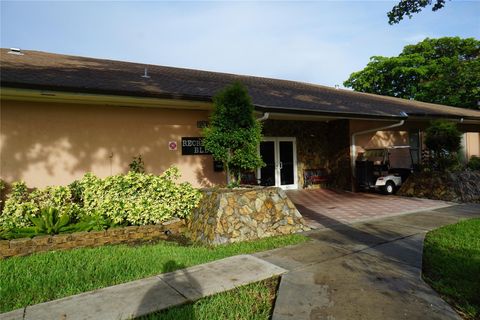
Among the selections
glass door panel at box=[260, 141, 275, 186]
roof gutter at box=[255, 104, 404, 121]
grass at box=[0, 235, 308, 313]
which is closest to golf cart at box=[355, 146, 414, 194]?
roof gutter at box=[255, 104, 404, 121]

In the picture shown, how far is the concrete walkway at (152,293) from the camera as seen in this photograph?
3.35 metres

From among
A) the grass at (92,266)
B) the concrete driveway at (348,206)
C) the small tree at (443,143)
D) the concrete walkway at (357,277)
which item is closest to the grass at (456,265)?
the concrete walkway at (357,277)

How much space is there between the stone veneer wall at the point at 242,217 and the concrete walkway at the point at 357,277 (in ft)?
2.31

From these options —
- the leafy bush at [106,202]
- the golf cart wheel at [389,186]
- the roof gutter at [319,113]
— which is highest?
the roof gutter at [319,113]

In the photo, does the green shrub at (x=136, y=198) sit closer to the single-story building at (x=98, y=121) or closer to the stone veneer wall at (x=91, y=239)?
the stone veneer wall at (x=91, y=239)

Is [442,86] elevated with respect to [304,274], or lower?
elevated

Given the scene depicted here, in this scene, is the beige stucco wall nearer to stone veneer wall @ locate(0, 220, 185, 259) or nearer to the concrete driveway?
stone veneer wall @ locate(0, 220, 185, 259)

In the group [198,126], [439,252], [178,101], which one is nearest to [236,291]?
[439,252]

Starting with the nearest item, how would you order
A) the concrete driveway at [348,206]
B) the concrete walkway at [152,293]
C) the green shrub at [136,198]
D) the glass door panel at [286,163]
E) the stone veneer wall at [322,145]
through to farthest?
1. the concrete walkway at [152,293]
2. the green shrub at [136,198]
3. the concrete driveway at [348,206]
4. the glass door panel at [286,163]
5. the stone veneer wall at [322,145]

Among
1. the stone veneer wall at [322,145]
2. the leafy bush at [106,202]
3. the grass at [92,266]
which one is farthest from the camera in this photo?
the stone veneer wall at [322,145]

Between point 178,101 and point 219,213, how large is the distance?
303 cm

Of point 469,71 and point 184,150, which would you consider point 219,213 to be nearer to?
point 184,150

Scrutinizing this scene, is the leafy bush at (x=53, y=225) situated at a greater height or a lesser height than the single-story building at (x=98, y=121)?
lesser

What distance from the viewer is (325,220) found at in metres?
7.62
